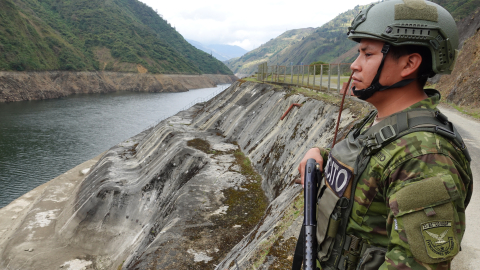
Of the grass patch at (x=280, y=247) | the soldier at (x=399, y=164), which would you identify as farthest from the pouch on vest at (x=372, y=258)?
the grass patch at (x=280, y=247)

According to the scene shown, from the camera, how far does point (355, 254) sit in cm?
205

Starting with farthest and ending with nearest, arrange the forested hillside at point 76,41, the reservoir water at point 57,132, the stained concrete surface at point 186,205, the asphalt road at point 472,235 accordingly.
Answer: the forested hillside at point 76,41 → the reservoir water at point 57,132 → the stained concrete surface at point 186,205 → the asphalt road at point 472,235

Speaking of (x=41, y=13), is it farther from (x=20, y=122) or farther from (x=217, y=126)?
(x=217, y=126)

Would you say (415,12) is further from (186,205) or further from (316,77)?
(316,77)

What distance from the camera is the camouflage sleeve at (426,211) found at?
1.50 meters

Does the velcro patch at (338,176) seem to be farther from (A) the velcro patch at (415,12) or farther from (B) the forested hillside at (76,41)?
(B) the forested hillside at (76,41)

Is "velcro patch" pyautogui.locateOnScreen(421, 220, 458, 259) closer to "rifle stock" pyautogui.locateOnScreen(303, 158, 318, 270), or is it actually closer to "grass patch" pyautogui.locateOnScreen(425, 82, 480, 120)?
"rifle stock" pyautogui.locateOnScreen(303, 158, 318, 270)

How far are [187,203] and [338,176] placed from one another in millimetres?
13440

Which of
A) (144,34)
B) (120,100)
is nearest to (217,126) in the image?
(120,100)

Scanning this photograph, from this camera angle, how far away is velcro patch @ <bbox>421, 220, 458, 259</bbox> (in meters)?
1.50

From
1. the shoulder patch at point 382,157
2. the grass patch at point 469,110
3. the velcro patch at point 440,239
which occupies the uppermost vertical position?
the shoulder patch at point 382,157

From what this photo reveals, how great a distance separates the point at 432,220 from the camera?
4.98 feet

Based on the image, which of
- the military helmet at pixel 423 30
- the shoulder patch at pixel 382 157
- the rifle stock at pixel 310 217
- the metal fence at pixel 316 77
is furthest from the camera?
the metal fence at pixel 316 77

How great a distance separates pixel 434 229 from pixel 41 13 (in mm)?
142284
